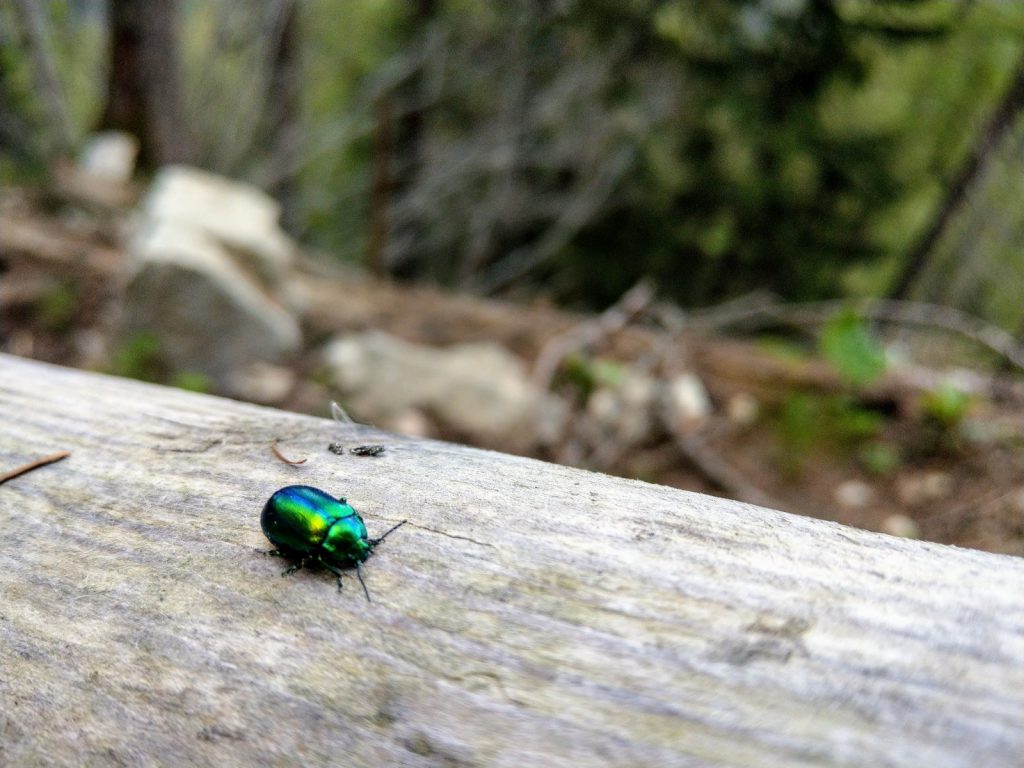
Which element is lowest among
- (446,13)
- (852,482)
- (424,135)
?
(852,482)

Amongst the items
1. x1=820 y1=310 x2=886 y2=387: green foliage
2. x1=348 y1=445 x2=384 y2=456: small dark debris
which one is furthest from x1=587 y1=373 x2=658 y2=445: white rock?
x1=348 y1=445 x2=384 y2=456: small dark debris

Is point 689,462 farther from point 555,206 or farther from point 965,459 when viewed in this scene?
point 555,206

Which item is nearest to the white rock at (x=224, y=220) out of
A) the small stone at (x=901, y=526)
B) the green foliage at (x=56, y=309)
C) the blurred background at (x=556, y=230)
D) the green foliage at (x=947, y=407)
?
the blurred background at (x=556, y=230)

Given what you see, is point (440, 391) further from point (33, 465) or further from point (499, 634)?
point (499, 634)

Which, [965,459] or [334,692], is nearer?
[334,692]

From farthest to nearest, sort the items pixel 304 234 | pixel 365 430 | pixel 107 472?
pixel 304 234 < pixel 365 430 < pixel 107 472

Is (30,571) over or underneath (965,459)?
over

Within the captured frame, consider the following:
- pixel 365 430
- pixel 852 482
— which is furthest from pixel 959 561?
pixel 852 482

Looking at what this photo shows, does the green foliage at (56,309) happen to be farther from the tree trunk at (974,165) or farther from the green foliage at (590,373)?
the tree trunk at (974,165)

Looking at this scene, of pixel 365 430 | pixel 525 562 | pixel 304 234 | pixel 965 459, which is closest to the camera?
pixel 525 562
